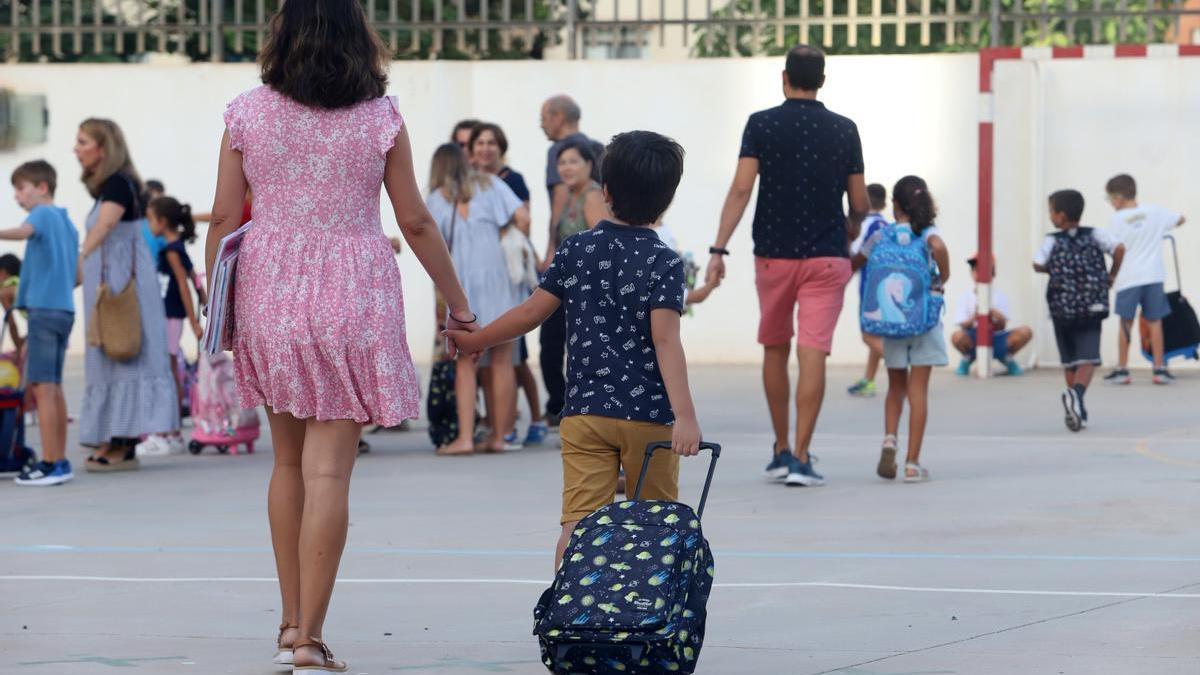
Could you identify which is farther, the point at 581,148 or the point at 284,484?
the point at 581,148

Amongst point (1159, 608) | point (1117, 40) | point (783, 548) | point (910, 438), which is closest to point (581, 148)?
point (910, 438)

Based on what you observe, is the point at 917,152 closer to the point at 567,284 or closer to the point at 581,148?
the point at 581,148

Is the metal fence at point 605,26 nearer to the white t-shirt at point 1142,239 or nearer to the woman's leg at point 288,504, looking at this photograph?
the white t-shirt at point 1142,239

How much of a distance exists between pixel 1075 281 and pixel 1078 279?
0.08 ft

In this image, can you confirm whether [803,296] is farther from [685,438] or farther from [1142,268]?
[1142,268]

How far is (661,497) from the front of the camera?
5516 millimetres

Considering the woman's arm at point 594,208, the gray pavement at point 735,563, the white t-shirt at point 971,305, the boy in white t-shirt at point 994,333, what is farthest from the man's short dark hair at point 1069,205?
the woman's arm at point 594,208

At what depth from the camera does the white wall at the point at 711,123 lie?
16.1m

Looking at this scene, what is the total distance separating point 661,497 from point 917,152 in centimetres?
1156

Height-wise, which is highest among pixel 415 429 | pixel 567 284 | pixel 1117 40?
pixel 1117 40

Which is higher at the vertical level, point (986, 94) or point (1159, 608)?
point (986, 94)

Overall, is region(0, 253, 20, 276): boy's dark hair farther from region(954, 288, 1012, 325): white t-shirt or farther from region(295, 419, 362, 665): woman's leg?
region(954, 288, 1012, 325): white t-shirt

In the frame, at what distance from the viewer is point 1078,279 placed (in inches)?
502

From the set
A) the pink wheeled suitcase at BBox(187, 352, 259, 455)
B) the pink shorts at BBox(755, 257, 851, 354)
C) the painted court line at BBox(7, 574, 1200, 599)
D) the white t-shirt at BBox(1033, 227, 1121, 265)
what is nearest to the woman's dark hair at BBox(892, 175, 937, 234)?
the pink shorts at BBox(755, 257, 851, 354)
